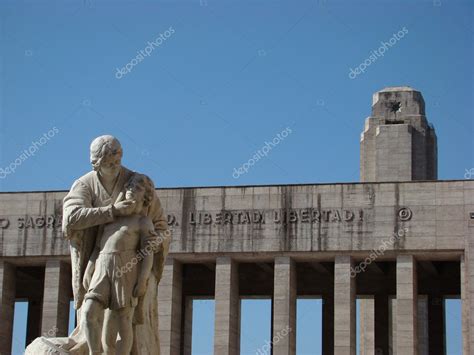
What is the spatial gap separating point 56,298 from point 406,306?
535 inches

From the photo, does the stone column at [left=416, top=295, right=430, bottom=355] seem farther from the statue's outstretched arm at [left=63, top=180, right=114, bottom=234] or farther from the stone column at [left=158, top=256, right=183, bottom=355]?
the statue's outstretched arm at [left=63, top=180, right=114, bottom=234]

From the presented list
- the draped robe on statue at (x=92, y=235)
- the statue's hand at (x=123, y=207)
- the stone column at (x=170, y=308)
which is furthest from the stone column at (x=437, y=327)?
the statue's hand at (x=123, y=207)

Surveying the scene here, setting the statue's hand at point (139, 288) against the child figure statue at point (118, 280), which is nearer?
the child figure statue at point (118, 280)

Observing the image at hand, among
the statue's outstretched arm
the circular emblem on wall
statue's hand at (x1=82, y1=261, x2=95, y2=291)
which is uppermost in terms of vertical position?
the circular emblem on wall

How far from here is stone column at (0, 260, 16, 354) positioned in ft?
154

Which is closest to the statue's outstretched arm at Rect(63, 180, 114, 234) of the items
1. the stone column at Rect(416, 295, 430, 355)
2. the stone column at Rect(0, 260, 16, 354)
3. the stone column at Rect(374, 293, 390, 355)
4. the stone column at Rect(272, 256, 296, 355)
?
the stone column at Rect(272, 256, 296, 355)

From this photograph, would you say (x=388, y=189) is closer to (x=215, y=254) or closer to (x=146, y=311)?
(x=215, y=254)

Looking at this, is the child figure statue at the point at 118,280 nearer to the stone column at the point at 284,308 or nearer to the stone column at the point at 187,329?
the stone column at the point at 284,308

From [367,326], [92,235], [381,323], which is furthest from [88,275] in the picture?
[367,326]

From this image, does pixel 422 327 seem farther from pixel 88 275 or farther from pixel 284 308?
pixel 88 275

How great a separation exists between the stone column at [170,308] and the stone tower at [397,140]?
19.6 m

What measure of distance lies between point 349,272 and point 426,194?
413cm

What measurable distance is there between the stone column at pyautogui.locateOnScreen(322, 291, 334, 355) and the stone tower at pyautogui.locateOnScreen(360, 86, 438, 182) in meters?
13.2

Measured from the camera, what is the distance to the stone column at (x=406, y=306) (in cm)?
4325
